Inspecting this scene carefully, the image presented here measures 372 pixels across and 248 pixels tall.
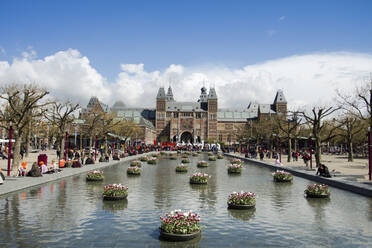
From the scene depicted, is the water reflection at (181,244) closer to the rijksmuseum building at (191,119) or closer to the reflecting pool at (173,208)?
the reflecting pool at (173,208)

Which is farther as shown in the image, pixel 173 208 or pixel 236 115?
pixel 236 115

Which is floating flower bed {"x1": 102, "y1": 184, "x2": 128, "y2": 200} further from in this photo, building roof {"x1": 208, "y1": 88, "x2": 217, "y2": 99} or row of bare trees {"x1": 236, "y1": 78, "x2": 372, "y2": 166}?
building roof {"x1": 208, "y1": 88, "x2": 217, "y2": 99}

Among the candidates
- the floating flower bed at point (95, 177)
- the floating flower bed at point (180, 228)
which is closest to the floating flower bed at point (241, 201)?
the floating flower bed at point (180, 228)

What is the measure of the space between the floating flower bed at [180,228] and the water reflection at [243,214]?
108 inches

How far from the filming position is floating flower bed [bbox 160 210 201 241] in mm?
8508

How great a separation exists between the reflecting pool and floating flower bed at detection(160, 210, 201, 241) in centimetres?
20

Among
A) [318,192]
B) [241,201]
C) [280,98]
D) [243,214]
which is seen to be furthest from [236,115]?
[243,214]

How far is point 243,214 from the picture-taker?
11.6 meters

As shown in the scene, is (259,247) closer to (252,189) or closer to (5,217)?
(5,217)

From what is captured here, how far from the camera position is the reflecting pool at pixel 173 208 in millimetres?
8508

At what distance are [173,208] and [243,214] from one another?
2.67m

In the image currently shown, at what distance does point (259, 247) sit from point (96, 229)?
15.2 ft

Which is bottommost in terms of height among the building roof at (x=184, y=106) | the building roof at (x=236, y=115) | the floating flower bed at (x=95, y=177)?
the floating flower bed at (x=95, y=177)

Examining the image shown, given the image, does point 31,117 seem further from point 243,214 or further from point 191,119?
point 191,119
